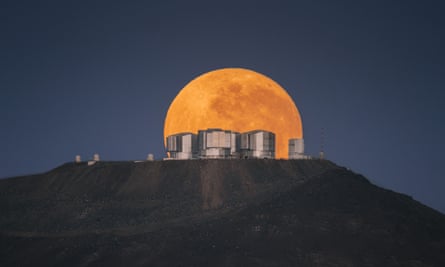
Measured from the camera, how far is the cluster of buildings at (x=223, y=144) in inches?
2057

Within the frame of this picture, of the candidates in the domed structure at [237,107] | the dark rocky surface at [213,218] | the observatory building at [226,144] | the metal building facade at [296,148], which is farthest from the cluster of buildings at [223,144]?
the metal building facade at [296,148]

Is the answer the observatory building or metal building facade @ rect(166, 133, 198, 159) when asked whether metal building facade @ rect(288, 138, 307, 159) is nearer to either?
the observatory building

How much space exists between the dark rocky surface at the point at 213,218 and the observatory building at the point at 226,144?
3.74 m

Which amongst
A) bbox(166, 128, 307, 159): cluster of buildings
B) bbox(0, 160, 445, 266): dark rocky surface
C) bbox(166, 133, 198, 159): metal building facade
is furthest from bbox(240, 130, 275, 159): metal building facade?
bbox(166, 133, 198, 159): metal building facade

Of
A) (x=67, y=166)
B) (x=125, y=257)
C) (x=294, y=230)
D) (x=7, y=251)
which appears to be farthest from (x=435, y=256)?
(x=67, y=166)

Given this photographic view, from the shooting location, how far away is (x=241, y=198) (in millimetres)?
41719

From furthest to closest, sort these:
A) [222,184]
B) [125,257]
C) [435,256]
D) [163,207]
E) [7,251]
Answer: [222,184] → [163,207] → [7,251] → [125,257] → [435,256]

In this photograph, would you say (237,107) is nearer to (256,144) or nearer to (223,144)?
(256,144)

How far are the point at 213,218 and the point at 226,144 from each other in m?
16.7

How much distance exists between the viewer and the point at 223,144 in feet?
171

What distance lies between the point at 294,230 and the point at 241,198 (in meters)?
10.8

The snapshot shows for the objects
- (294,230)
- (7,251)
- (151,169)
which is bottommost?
(7,251)

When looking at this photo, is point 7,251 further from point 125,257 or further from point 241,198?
point 241,198

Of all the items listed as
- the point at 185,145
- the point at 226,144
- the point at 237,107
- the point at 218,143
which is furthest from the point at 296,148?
the point at 185,145
